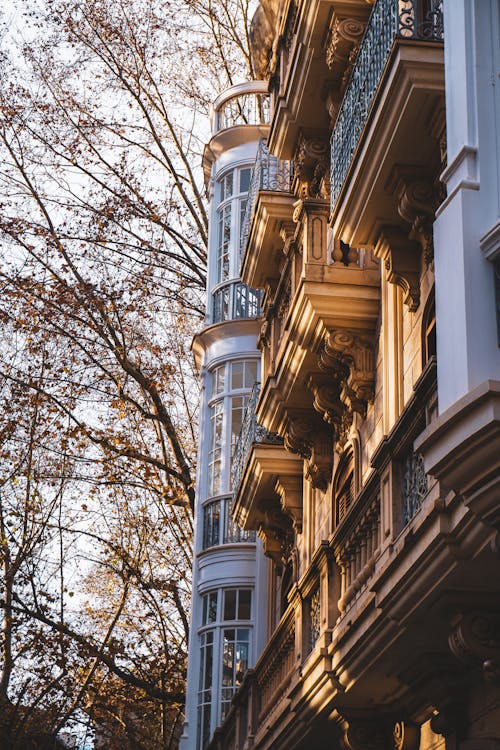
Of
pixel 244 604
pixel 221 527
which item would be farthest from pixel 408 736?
pixel 221 527

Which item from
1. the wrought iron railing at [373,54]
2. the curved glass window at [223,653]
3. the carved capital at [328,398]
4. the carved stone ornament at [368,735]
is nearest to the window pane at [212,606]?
the curved glass window at [223,653]

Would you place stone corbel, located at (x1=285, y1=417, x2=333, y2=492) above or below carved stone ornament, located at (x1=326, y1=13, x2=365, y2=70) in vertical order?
below

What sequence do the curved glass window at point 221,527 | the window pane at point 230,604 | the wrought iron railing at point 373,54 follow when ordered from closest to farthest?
1. the wrought iron railing at point 373,54
2. the window pane at point 230,604
3. the curved glass window at point 221,527

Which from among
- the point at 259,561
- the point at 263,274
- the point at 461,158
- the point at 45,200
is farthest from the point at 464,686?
the point at 45,200

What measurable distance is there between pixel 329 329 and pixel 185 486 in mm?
15477

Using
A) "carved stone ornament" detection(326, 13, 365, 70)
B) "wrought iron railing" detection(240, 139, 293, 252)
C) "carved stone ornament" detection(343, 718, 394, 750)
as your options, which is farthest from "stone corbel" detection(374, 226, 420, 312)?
"wrought iron railing" detection(240, 139, 293, 252)

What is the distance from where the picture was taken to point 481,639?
8.88m

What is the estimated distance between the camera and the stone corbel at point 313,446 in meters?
15.9

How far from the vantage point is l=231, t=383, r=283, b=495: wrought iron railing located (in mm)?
18594

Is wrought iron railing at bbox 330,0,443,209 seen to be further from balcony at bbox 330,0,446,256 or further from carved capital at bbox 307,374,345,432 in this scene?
carved capital at bbox 307,374,345,432

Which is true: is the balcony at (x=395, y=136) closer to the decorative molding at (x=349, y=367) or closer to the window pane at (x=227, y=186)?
the decorative molding at (x=349, y=367)

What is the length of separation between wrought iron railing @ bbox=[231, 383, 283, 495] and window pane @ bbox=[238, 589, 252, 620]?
83.7 inches

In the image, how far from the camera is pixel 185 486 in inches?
1134

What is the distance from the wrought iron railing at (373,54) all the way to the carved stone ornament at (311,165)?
3.56m
